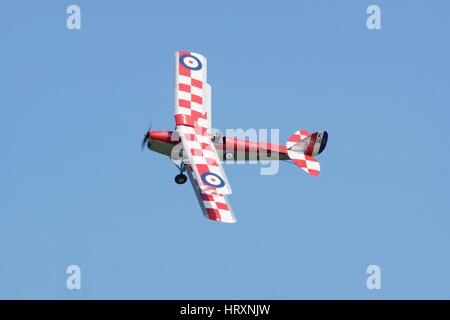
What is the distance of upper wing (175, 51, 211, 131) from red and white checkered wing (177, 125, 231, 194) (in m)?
0.59

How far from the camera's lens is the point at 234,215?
31984 mm

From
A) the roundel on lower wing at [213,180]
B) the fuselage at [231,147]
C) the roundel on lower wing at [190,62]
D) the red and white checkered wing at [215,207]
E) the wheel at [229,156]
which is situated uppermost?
the roundel on lower wing at [190,62]

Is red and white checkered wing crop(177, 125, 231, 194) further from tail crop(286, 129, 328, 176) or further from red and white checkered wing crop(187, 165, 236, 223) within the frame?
tail crop(286, 129, 328, 176)

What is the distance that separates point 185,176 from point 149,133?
174cm

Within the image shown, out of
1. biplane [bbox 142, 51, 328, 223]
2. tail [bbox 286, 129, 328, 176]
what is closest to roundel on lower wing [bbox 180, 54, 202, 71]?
biplane [bbox 142, 51, 328, 223]

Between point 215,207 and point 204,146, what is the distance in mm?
2795

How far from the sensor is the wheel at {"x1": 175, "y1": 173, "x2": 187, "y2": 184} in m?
35.3

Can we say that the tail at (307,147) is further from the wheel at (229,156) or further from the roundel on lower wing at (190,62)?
the roundel on lower wing at (190,62)

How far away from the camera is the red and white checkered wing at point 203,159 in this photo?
107 ft

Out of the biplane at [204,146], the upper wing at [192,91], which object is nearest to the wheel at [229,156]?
the biplane at [204,146]

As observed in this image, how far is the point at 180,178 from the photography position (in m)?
35.3

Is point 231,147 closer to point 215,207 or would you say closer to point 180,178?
point 180,178
